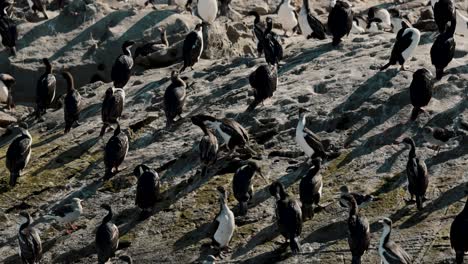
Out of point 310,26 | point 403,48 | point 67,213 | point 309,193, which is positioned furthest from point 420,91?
point 310,26

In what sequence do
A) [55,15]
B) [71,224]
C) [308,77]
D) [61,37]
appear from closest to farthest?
1. [71,224]
2. [308,77]
3. [61,37]
4. [55,15]

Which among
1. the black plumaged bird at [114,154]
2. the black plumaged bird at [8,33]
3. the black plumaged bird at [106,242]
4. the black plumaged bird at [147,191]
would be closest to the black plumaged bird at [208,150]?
the black plumaged bird at [147,191]

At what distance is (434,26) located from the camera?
3102cm

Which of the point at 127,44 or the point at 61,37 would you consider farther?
the point at 61,37

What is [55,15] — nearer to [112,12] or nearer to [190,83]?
[112,12]

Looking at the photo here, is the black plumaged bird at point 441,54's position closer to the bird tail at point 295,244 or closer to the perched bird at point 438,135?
the perched bird at point 438,135

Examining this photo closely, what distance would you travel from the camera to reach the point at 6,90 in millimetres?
30422

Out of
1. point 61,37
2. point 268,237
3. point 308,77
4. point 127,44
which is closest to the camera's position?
point 268,237

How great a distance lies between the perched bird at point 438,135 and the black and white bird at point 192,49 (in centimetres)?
783

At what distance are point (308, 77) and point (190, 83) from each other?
10.1 ft

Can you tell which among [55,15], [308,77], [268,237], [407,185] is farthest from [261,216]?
[55,15]

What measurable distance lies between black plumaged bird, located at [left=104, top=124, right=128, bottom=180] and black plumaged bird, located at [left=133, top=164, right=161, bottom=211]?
4.56ft

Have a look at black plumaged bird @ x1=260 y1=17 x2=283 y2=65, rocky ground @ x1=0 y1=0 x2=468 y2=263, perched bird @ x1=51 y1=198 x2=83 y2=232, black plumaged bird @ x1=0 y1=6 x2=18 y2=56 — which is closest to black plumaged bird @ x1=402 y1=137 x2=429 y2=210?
rocky ground @ x1=0 y1=0 x2=468 y2=263

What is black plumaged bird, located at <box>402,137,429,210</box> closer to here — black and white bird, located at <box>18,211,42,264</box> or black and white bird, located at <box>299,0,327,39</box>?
black and white bird, located at <box>18,211,42,264</box>
